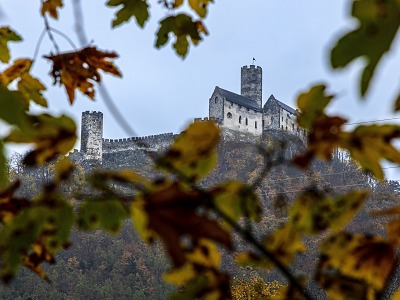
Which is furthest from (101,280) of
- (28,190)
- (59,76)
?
(59,76)

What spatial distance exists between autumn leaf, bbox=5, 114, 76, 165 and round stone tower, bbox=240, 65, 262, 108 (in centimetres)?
3068

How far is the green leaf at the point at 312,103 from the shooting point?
0.55 metres

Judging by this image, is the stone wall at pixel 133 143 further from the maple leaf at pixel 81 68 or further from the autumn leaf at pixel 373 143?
the autumn leaf at pixel 373 143

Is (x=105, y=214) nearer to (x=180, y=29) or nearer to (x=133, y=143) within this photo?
(x=180, y=29)

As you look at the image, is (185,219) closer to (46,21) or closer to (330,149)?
(330,149)

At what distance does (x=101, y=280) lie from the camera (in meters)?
21.5

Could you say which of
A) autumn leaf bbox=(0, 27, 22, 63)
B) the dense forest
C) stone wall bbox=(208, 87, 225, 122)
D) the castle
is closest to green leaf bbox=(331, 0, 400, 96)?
autumn leaf bbox=(0, 27, 22, 63)

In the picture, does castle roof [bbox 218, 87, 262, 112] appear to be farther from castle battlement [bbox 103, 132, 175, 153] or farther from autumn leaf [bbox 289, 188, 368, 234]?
A: autumn leaf [bbox 289, 188, 368, 234]

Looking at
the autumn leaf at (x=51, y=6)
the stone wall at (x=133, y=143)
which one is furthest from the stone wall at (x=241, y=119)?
the autumn leaf at (x=51, y=6)

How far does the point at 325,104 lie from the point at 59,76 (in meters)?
0.52

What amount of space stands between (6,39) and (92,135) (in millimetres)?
26645

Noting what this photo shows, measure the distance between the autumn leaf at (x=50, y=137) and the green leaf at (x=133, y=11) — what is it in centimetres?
48

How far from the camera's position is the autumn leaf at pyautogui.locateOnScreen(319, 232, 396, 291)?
565 millimetres

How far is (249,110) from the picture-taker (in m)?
29.5
